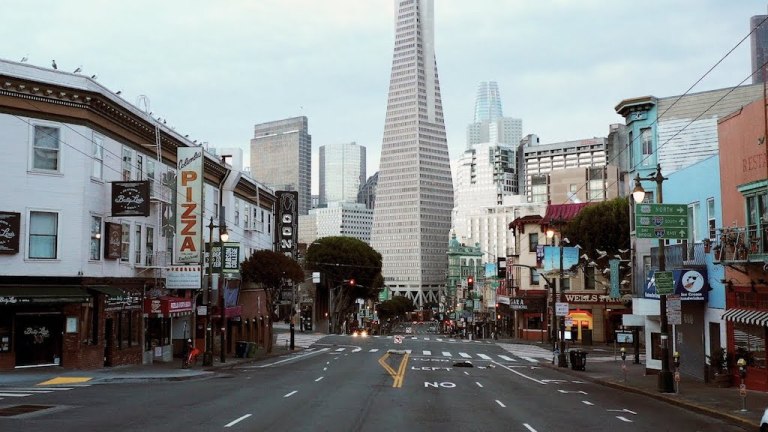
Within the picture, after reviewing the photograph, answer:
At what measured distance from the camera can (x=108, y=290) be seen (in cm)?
3341

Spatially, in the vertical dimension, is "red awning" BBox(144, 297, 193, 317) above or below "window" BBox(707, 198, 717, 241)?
below

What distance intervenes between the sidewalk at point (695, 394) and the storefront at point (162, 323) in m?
21.0

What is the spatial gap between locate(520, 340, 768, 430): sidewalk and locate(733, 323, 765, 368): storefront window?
1.20 metres

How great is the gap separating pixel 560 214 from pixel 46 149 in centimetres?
5765

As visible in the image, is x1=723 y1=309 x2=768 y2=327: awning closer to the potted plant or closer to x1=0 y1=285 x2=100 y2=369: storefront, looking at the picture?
the potted plant

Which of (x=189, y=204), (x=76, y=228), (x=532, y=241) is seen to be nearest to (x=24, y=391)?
(x=76, y=228)

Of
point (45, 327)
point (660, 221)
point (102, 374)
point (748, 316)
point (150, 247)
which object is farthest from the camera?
point (150, 247)

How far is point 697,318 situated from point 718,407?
10.9 meters

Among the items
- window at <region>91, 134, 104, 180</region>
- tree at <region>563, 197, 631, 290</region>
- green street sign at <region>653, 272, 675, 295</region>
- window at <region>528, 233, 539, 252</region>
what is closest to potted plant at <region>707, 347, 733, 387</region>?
green street sign at <region>653, 272, 675, 295</region>

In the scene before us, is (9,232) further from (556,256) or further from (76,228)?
(556,256)

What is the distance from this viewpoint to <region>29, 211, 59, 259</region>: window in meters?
31.1

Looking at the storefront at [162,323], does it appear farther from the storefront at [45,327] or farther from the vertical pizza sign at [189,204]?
the storefront at [45,327]

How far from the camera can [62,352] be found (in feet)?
104

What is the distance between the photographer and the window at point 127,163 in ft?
119
